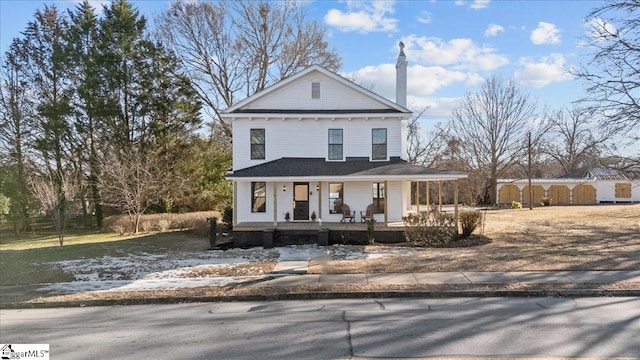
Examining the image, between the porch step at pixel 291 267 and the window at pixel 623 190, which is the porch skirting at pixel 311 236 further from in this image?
the window at pixel 623 190

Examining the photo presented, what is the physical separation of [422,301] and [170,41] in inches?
1216

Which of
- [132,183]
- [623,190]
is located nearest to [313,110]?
[132,183]

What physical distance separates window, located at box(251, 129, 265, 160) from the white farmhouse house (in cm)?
5

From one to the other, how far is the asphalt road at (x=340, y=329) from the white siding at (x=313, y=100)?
13.6m

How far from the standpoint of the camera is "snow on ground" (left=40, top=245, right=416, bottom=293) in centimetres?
1015

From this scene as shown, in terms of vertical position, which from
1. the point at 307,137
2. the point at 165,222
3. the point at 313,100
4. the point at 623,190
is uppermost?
the point at 313,100

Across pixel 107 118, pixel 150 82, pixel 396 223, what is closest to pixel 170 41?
pixel 150 82

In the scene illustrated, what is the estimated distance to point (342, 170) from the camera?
18.9m

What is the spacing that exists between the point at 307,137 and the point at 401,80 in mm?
6146

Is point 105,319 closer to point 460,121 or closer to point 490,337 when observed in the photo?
point 490,337

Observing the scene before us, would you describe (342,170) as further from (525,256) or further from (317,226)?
(525,256)

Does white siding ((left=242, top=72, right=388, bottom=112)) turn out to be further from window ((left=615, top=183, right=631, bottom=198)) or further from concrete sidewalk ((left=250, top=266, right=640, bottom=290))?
window ((left=615, top=183, right=631, bottom=198))

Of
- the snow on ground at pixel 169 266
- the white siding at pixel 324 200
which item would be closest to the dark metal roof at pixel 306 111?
the white siding at pixel 324 200

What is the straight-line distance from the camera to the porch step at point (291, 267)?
11111 mm
